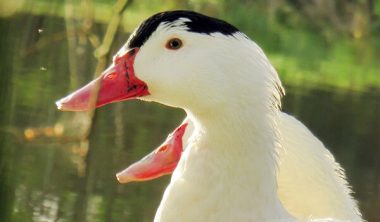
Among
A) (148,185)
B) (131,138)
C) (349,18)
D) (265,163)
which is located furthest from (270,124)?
(349,18)

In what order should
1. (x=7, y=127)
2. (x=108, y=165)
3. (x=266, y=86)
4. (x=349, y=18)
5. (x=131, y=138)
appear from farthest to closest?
1. (x=349, y=18)
2. (x=131, y=138)
3. (x=108, y=165)
4. (x=266, y=86)
5. (x=7, y=127)

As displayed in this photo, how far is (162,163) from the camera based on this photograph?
459cm

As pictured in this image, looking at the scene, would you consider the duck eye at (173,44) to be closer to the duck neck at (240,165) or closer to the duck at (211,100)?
the duck at (211,100)

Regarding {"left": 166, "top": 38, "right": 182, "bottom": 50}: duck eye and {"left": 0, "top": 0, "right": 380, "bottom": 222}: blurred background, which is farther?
{"left": 166, "top": 38, "right": 182, "bottom": 50}: duck eye

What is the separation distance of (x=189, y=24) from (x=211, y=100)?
0.78ft

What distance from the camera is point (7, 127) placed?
283 centimetres

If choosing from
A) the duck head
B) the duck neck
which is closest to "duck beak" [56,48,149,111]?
the duck head

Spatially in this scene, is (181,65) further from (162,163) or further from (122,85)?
(162,163)

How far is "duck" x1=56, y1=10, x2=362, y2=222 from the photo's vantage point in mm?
3693

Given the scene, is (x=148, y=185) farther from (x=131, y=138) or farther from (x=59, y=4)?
(x=59, y=4)

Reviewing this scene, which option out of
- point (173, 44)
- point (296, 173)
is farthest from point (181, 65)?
point (296, 173)

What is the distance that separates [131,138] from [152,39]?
6.82 meters

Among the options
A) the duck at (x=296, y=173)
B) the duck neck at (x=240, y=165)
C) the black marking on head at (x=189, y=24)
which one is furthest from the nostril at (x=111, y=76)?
the duck at (x=296, y=173)

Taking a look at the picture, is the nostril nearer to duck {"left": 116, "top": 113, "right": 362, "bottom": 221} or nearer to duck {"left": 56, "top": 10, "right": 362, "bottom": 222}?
duck {"left": 56, "top": 10, "right": 362, "bottom": 222}
